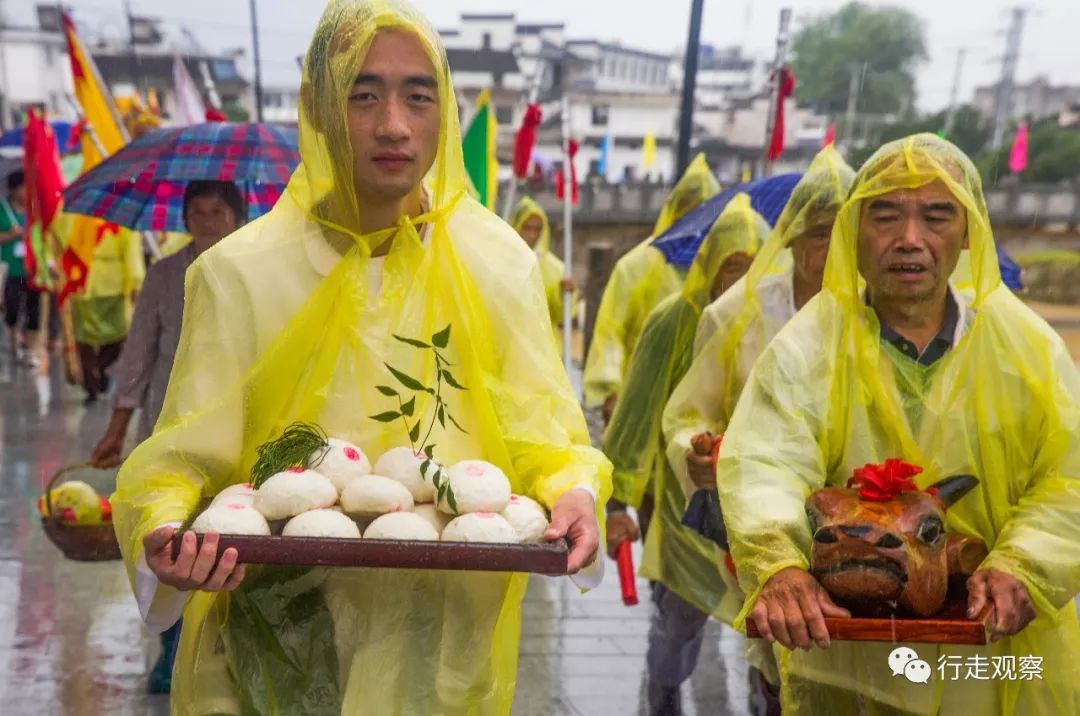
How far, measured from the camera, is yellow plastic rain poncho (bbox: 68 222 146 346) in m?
10.8

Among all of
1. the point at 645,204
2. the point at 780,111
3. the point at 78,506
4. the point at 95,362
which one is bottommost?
the point at 645,204

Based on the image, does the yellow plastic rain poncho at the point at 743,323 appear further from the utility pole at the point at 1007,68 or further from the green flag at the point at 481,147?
the utility pole at the point at 1007,68

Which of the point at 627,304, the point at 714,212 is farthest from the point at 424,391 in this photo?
the point at 627,304

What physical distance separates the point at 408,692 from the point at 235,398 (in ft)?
2.12

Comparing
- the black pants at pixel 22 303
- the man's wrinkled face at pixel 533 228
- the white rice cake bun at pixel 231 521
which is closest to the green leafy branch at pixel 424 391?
the white rice cake bun at pixel 231 521

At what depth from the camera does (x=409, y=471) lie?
2494 mm

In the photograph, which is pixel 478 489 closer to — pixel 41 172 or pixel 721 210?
pixel 721 210

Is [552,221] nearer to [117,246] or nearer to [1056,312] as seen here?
[1056,312]

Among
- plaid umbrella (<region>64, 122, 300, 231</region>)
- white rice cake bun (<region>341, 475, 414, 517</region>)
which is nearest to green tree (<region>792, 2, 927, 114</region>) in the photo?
plaid umbrella (<region>64, 122, 300, 231</region>)

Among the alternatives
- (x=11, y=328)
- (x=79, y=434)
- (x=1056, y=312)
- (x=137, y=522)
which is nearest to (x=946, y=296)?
(x=137, y=522)

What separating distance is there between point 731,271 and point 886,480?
8.65ft

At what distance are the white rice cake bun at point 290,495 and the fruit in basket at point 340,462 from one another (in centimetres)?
6

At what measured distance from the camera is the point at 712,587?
4727 millimetres

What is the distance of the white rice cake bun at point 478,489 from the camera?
94.9 inches
